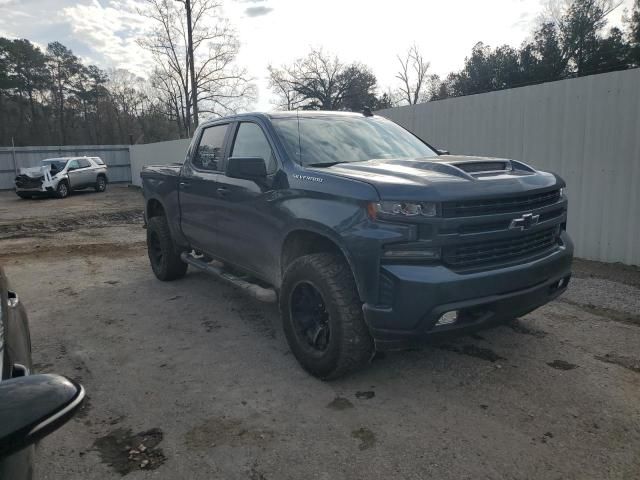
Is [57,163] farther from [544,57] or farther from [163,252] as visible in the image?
[544,57]

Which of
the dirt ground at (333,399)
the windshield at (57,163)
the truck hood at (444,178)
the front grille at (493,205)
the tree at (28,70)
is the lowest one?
the dirt ground at (333,399)

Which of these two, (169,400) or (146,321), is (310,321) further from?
(146,321)

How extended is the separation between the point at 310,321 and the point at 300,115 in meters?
1.92

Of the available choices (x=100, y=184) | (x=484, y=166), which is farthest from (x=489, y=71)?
(x=484, y=166)

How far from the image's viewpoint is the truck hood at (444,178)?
2.89 metres

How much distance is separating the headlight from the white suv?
70.0 feet

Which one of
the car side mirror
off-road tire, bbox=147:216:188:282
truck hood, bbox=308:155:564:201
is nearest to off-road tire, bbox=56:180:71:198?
off-road tire, bbox=147:216:188:282

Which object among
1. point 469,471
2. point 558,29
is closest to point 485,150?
Result: point 469,471

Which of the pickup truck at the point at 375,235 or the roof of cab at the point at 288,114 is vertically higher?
the roof of cab at the point at 288,114

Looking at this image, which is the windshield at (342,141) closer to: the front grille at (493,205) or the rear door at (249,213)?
the rear door at (249,213)

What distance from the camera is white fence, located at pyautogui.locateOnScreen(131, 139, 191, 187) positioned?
19953 mm

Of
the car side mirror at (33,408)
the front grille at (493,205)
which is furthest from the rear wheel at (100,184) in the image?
the car side mirror at (33,408)

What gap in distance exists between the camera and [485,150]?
310 inches

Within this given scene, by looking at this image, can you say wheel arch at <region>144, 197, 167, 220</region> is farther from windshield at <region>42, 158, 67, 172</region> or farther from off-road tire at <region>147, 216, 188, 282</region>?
windshield at <region>42, 158, 67, 172</region>
